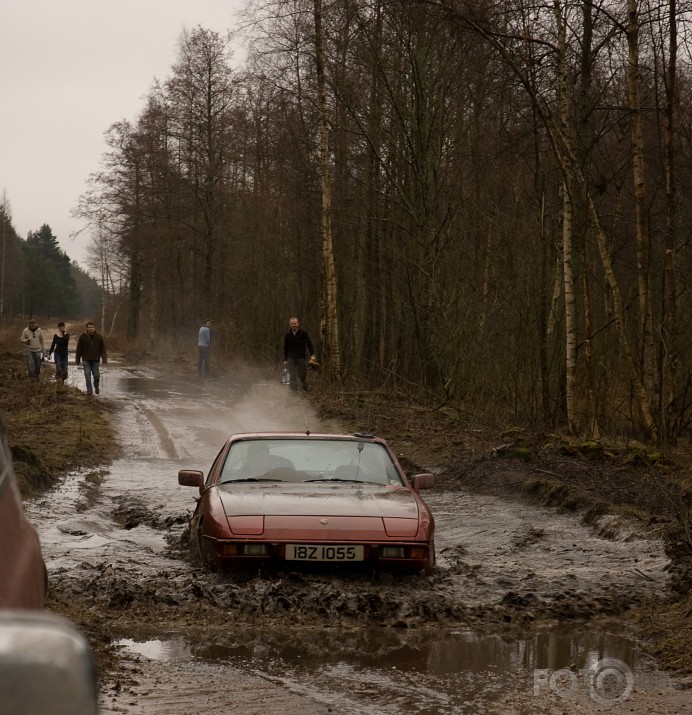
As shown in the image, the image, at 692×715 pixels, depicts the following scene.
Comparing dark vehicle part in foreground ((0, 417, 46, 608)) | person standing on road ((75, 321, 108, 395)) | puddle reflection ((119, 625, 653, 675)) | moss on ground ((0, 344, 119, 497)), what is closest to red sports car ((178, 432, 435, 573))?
puddle reflection ((119, 625, 653, 675))

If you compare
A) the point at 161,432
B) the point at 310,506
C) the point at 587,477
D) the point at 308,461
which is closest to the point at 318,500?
the point at 310,506

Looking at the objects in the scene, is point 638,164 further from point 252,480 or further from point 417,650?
point 417,650

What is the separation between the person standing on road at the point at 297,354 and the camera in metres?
24.7

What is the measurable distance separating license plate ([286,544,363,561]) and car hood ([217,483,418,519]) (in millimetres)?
325

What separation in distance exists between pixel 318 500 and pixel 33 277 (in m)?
114

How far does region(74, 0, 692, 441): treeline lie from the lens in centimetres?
1630

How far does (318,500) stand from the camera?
27.4 feet

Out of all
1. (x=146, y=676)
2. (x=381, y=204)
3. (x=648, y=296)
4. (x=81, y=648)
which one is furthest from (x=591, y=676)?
(x=381, y=204)

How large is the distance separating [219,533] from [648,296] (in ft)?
32.7

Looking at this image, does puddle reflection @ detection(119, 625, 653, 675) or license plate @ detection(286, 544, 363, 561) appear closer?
puddle reflection @ detection(119, 625, 653, 675)

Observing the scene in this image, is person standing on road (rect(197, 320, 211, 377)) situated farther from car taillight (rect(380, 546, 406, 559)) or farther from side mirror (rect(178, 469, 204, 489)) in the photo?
car taillight (rect(380, 546, 406, 559))

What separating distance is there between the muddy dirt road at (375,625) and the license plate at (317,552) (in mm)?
205

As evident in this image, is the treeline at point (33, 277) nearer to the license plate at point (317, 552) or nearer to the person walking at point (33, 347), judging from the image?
the person walking at point (33, 347)

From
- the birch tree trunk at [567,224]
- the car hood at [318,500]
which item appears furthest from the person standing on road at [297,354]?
the car hood at [318,500]
